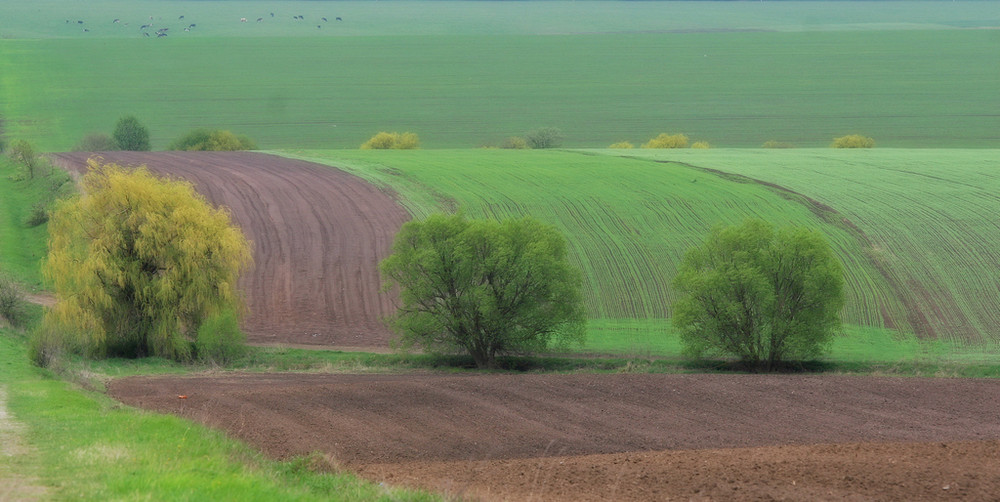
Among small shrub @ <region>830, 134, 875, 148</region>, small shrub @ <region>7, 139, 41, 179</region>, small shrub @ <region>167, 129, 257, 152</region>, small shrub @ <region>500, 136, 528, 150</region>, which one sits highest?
small shrub @ <region>830, 134, 875, 148</region>

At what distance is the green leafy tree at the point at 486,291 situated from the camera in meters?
44.7

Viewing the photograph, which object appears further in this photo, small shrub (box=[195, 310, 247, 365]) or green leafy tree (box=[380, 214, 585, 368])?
green leafy tree (box=[380, 214, 585, 368])

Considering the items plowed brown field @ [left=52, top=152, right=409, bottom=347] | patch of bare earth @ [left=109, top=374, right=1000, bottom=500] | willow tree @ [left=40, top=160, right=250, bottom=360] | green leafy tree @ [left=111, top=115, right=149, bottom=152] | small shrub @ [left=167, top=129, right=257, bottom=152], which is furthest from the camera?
green leafy tree @ [left=111, top=115, right=149, bottom=152]

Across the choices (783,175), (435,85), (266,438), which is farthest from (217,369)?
(435,85)

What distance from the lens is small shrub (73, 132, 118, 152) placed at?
359 feet

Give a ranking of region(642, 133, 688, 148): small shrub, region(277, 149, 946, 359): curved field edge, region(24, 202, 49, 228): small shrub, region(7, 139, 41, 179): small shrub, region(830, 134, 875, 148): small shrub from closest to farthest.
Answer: region(277, 149, 946, 359): curved field edge
region(24, 202, 49, 228): small shrub
region(7, 139, 41, 179): small shrub
region(830, 134, 875, 148): small shrub
region(642, 133, 688, 148): small shrub

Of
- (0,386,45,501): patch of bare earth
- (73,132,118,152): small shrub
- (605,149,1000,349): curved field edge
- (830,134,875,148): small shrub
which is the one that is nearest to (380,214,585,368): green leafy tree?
(605,149,1000,349): curved field edge

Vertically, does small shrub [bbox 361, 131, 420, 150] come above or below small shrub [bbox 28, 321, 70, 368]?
above

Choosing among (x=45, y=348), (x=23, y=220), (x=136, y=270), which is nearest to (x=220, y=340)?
(x=136, y=270)

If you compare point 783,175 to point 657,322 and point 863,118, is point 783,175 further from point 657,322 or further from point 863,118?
point 863,118

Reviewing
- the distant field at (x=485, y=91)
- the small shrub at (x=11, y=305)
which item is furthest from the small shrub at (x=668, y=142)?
the small shrub at (x=11, y=305)

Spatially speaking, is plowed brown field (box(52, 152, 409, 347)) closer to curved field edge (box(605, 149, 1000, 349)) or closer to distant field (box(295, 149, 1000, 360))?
distant field (box(295, 149, 1000, 360))

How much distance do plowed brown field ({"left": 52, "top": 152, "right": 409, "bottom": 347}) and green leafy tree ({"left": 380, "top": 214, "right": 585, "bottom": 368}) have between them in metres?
4.45

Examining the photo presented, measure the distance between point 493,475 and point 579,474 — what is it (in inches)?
68.3
